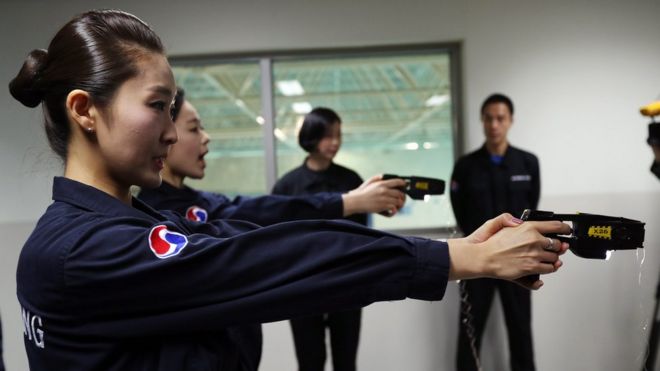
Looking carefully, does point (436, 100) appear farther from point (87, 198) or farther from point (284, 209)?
point (87, 198)

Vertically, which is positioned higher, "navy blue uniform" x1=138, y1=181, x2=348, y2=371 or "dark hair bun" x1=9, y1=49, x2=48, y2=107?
"dark hair bun" x1=9, y1=49, x2=48, y2=107

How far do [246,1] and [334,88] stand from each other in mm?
717

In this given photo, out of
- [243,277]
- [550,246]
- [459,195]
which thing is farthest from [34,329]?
[459,195]

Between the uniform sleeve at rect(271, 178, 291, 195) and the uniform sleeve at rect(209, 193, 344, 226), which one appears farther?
the uniform sleeve at rect(271, 178, 291, 195)

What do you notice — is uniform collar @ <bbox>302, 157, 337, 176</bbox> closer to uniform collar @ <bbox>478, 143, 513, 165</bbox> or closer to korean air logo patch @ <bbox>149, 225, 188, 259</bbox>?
uniform collar @ <bbox>478, 143, 513, 165</bbox>

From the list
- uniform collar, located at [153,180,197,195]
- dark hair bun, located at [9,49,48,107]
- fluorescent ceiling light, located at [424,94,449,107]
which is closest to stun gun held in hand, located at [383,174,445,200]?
uniform collar, located at [153,180,197,195]

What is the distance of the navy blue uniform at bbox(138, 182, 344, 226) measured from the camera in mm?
1384

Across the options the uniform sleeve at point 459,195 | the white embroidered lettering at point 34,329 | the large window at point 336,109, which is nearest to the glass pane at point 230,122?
the large window at point 336,109

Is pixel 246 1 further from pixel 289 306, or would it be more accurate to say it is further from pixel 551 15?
pixel 289 306

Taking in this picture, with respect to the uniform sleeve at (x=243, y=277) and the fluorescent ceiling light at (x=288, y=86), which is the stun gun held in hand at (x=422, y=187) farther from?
the fluorescent ceiling light at (x=288, y=86)

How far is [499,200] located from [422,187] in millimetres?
412

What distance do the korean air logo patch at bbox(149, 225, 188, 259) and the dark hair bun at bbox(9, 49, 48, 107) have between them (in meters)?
0.30

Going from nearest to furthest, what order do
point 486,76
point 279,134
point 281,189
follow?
1. point 281,189
2. point 486,76
3. point 279,134

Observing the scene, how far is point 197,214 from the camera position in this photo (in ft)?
4.50
